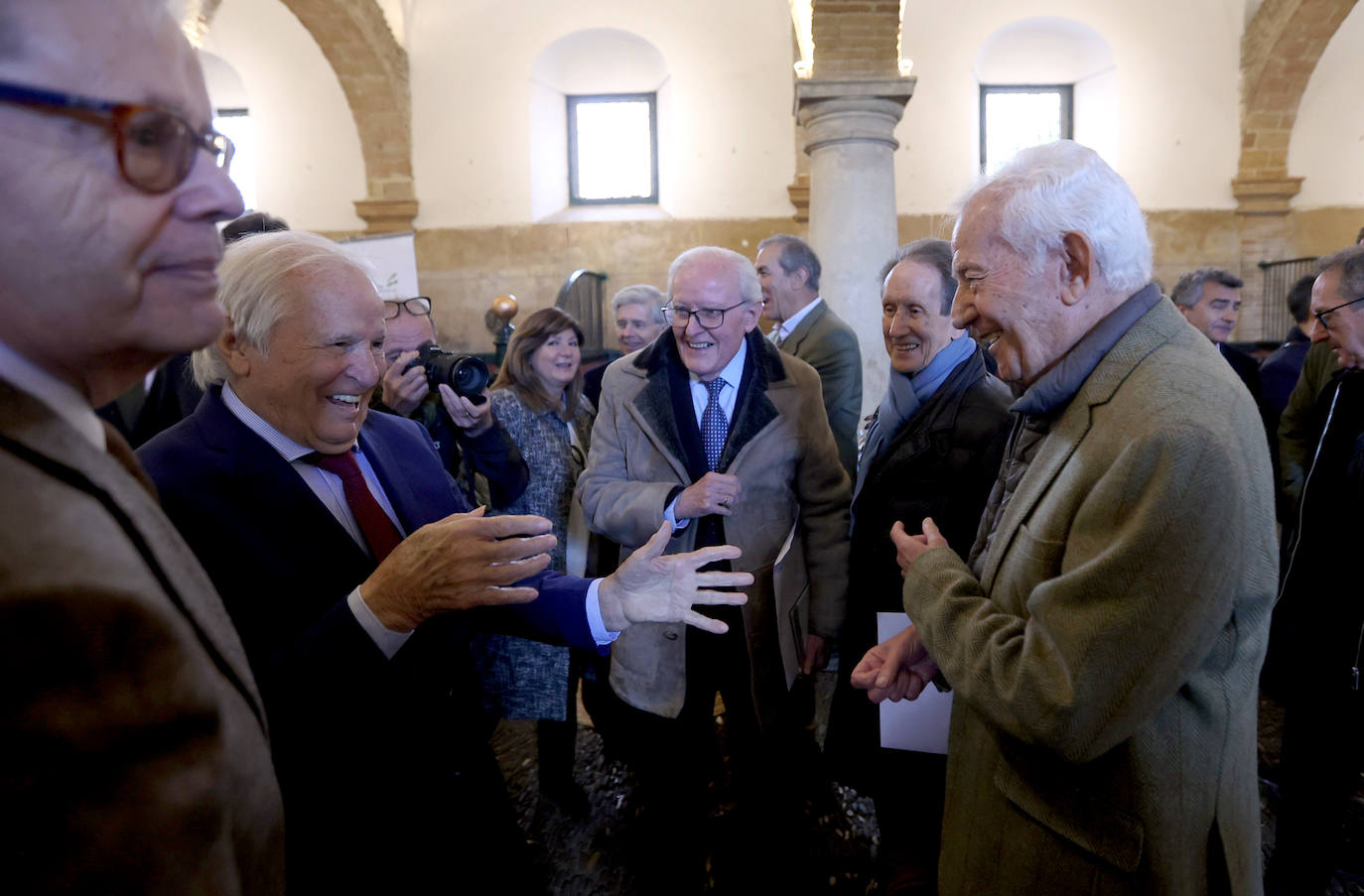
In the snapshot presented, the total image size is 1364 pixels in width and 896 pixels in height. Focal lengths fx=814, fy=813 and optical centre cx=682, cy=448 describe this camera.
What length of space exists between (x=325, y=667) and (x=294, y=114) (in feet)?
34.4

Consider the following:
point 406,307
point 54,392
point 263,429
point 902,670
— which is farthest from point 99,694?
point 406,307

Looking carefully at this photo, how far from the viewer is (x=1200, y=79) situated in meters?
9.71

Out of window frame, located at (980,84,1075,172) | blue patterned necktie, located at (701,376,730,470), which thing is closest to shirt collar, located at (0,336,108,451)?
blue patterned necktie, located at (701,376,730,470)

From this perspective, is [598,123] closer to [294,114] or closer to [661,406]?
[294,114]

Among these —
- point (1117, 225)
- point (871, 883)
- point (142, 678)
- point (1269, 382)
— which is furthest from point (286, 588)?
point (1269, 382)

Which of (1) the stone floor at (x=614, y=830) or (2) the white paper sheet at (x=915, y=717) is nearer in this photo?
(2) the white paper sheet at (x=915, y=717)

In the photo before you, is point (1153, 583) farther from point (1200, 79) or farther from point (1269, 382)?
point (1200, 79)

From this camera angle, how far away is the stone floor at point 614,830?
8.52 feet

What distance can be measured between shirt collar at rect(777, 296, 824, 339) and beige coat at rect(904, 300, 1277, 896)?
2.44 m

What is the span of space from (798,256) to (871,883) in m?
2.65

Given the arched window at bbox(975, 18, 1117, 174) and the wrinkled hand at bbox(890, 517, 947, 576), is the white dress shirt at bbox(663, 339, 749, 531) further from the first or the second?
the arched window at bbox(975, 18, 1117, 174)

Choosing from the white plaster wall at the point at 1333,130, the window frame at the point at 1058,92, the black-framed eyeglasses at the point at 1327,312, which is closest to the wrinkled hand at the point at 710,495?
the black-framed eyeglasses at the point at 1327,312

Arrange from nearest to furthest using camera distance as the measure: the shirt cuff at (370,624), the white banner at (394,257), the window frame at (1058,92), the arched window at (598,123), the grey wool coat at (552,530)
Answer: the shirt cuff at (370,624) < the grey wool coat at (552,530) < the white banner at (394,257) < the arched window at (598,123) < the window frame at (1058,92)

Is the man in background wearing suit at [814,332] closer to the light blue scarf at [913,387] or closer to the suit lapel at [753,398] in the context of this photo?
the suit lapel at [753,398]
